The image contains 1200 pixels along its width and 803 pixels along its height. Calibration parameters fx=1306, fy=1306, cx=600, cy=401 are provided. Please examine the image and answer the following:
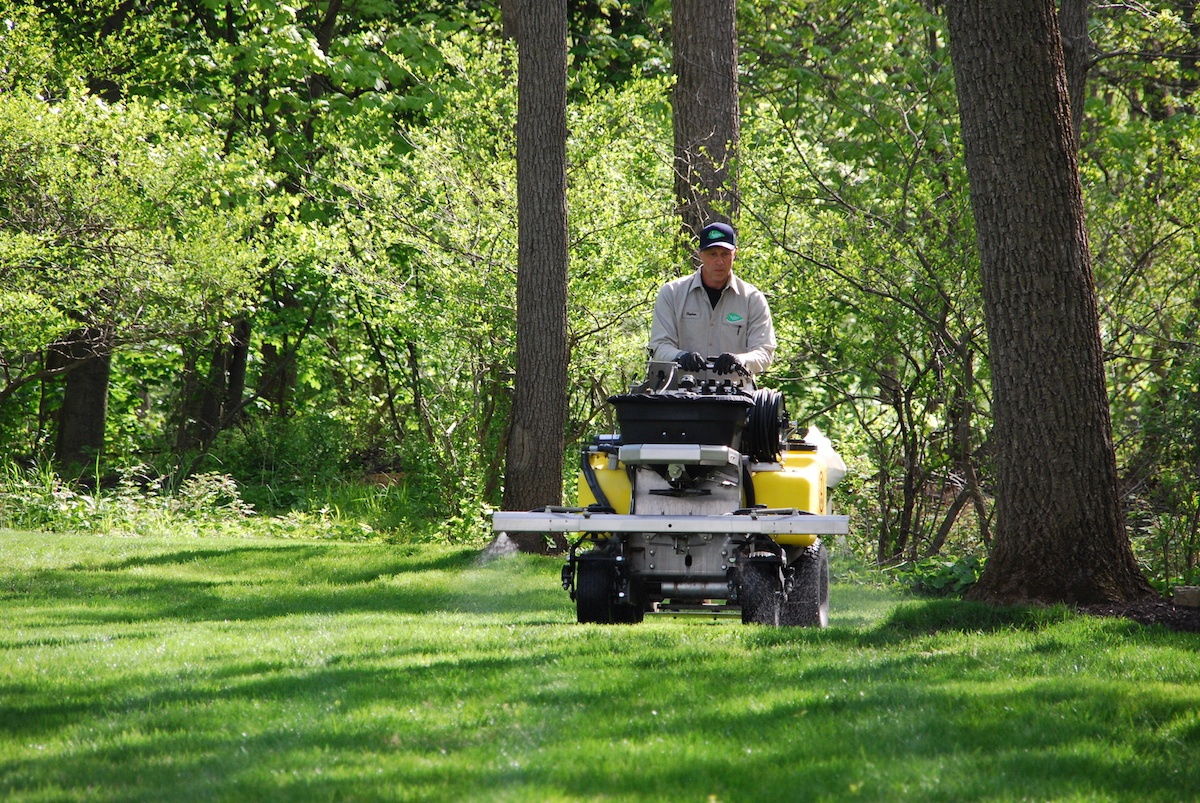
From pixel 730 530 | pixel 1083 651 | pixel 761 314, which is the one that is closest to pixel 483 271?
pixel 761 314

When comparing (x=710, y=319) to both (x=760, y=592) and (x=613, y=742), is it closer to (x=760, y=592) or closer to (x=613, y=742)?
(x=760, y=592)

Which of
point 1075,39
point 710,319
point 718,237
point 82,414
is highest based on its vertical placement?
point 1075,39

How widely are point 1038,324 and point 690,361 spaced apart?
194 cm

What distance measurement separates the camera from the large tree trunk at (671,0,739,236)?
13.3m

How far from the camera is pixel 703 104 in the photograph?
536 inches

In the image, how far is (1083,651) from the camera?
19.1 ft

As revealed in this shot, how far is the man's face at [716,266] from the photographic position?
7.67m

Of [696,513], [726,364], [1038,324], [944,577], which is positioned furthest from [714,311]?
[944,577]

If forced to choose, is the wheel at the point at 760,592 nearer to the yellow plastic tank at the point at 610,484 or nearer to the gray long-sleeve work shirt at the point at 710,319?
the yellow plastic tank at the point at 610,484

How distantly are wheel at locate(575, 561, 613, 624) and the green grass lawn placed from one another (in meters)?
0.22

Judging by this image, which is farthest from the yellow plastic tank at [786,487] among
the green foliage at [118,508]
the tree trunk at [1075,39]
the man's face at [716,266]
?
the green foliage at [118,508]

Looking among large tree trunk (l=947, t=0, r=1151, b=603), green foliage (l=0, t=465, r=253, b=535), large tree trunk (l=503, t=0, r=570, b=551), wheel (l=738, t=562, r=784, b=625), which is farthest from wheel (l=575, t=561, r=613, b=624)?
green foliage (l=0, t=465, r=253, b=535)

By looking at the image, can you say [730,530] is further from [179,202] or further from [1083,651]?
[179,202]

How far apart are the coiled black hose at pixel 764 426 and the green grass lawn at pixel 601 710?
0.97 metres
